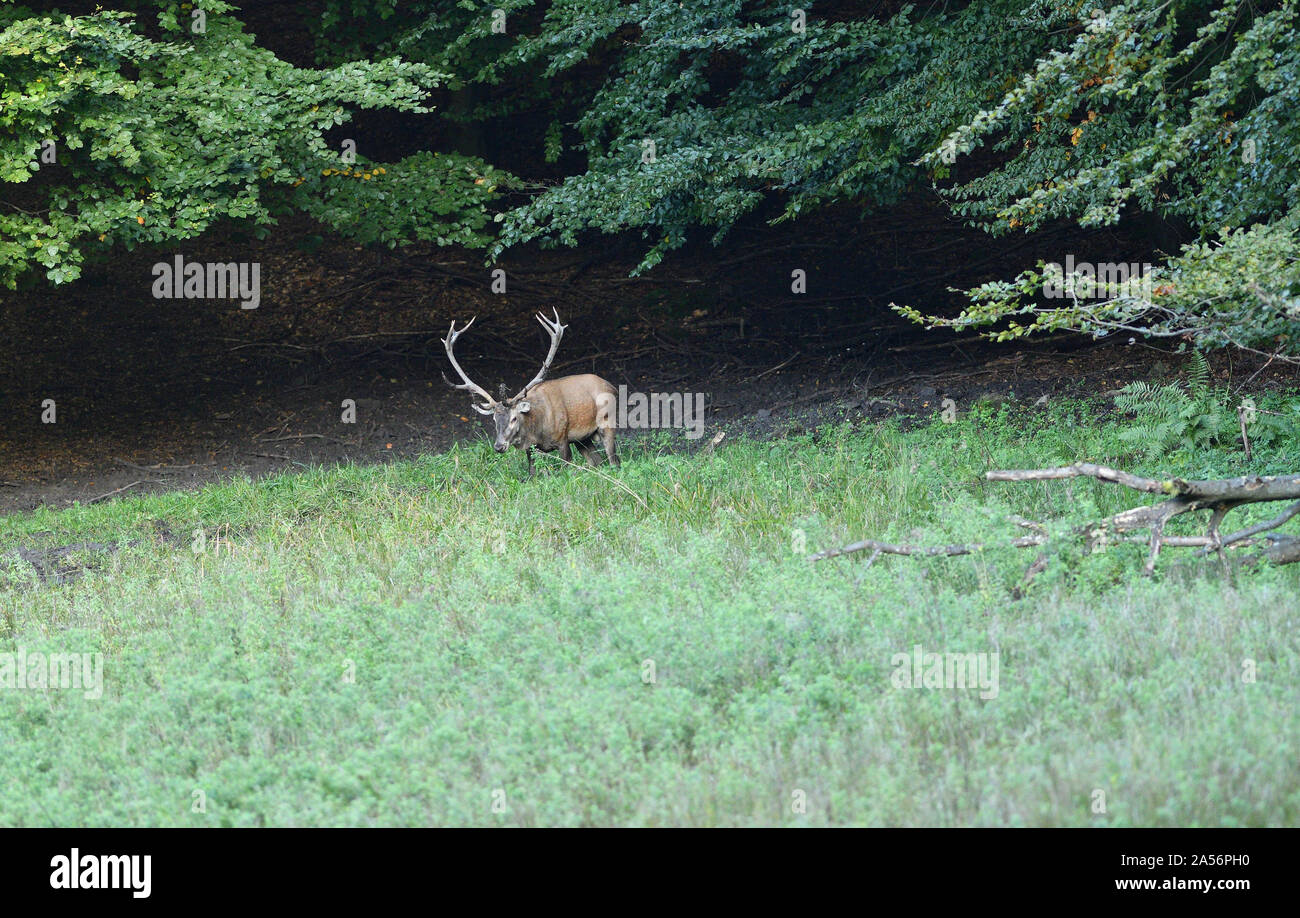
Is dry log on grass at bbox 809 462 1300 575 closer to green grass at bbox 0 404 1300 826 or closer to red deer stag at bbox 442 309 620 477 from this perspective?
green grass at bbox 0 404 1300 826

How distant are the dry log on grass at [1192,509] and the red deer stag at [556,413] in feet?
15.8

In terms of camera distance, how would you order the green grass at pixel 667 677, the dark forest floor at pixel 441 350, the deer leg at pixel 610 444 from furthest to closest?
A: the dark forest floor at pixel 441 350 < the deer leg at pixel 610 444 < the green grass at pixel 667 677

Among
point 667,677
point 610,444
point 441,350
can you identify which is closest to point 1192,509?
point 667,677

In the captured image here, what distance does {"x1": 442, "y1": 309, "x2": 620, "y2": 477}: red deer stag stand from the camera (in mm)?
10977

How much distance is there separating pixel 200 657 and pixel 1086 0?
785 centimetres

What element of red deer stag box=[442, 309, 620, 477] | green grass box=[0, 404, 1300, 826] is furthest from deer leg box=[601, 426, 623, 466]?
green grass box=[0, 404, 1300, 826]

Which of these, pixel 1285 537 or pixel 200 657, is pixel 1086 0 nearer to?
pixel 1285 537

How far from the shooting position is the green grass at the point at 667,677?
447cm

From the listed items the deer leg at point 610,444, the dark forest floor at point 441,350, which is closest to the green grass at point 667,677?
the deer leg at point 610,444

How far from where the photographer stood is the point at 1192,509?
6652 mm

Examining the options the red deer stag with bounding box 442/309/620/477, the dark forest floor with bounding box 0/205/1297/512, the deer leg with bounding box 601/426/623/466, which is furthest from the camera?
the dark forest floor with bounding box 0/205/1297/512

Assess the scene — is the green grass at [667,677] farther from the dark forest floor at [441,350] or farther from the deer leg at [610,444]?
the dark forest floor at [441,350]

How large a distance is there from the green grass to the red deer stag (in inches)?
71.2

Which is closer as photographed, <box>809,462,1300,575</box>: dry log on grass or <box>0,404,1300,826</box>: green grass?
<box>0,404,1300,826</box>: green grass
